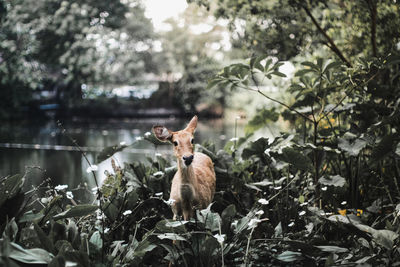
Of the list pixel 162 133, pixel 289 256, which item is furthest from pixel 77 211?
pixel 289 256

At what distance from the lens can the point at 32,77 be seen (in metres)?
2.47

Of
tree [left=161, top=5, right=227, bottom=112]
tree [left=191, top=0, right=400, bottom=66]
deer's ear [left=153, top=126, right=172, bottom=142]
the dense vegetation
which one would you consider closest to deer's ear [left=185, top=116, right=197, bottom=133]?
deer's ear [left=153, top=126, right=172, bottom=142]

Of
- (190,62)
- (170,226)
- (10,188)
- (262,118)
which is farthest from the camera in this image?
(190,62)

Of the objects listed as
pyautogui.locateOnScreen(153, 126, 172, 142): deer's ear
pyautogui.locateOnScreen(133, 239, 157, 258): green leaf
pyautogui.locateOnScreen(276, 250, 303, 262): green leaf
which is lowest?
pyautogui.locateOnScreen(276, 250, 303, 262): green leaf

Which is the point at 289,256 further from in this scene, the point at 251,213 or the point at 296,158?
the point at 296,158

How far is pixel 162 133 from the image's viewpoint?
143 cm

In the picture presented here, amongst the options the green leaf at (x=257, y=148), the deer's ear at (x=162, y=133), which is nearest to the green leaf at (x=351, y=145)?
the green leaf at (x=257, y=148)

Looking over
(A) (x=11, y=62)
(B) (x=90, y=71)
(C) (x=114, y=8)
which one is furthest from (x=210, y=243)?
(C) (x=114, y=8)

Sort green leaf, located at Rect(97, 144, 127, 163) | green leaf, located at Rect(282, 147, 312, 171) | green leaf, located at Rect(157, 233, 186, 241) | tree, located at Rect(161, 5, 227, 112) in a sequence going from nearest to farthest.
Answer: green leaf, located at Rect(157, 233, 186, 241) < green leaf, located at Rect(282, 147, 312, 171) < green leaf, located at Rect(97, 144, 127, 163) < tree, located at Rect(161, 5, 227, 112)

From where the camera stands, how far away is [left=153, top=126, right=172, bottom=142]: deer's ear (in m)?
1.41

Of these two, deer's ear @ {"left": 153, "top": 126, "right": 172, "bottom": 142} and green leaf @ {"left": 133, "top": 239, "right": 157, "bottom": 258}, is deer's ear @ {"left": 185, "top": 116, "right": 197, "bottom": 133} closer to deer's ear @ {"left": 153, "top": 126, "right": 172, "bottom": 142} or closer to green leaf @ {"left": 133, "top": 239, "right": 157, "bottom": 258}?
deer's ear @ {"left": 153, "top": 126, "right": 172, "bottom": 142}

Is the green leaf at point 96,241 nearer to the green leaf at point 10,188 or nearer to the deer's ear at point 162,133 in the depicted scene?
the green leaf at point 10,188

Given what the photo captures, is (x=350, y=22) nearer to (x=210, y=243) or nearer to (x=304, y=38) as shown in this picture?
(x=304, y=38)

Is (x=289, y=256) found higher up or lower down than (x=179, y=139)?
lower down
